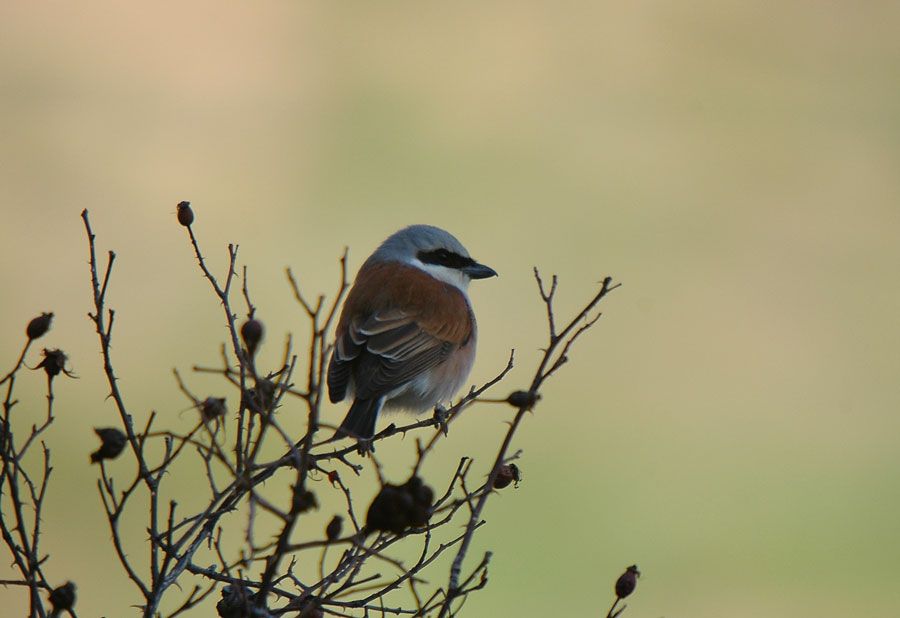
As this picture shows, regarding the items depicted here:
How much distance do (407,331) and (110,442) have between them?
2.58 m

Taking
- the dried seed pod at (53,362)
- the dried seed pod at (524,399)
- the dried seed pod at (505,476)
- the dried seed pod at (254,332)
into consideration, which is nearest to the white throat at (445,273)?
the dried seed pod at (505,476)

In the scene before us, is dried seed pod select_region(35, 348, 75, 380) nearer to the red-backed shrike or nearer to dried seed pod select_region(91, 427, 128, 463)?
dried seed pod select_region(91, 427, 128, 463)

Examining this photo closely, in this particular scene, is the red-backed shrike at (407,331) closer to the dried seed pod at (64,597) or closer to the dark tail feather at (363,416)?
the dark tail feather at (363,416)

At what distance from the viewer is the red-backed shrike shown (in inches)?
179

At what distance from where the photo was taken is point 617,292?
11.0m

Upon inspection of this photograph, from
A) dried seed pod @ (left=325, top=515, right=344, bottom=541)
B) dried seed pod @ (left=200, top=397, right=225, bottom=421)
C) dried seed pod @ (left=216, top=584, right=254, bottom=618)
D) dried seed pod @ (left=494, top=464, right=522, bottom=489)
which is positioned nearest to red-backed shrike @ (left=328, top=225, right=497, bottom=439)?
dried seed pod @ (left=494, top=464, right=522, bottom=489)

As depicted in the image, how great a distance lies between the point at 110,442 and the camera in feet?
7.58

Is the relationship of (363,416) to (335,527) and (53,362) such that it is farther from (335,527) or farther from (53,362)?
(335,527)

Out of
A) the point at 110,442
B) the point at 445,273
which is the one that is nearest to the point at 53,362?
the point at 110,442

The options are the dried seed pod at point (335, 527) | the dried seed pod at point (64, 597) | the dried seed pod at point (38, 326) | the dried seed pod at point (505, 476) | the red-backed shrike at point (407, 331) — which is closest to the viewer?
the dried seed pod at point (64, 597)

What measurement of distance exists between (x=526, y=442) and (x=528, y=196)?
3969 mm

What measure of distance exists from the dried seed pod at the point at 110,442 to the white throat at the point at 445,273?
312cm

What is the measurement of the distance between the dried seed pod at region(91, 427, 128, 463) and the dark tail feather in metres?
1.96

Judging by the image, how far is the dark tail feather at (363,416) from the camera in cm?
430
